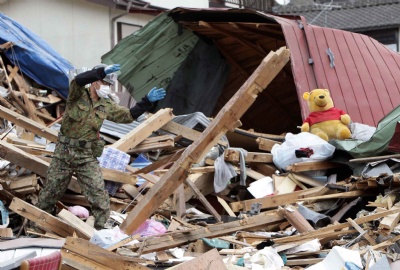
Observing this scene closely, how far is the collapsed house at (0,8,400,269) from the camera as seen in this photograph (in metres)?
7.45

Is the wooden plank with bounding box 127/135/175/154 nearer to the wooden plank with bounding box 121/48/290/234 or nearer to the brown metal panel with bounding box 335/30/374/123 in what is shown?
the wooden plank with bounding box 121/48/290/234

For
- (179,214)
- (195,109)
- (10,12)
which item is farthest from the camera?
(10,12)

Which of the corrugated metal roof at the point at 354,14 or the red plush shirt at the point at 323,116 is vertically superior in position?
the corrugated metal roof at the point at 354,14

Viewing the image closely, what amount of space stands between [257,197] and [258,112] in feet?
19.5

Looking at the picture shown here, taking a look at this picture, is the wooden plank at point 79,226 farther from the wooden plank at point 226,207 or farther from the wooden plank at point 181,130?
the wooden plank at point 181,130

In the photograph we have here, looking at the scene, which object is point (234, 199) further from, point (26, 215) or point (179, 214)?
point (26, 215)

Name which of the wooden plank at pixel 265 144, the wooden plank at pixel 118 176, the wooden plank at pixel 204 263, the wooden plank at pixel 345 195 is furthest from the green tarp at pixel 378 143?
the wooden plank at pixel 204 263

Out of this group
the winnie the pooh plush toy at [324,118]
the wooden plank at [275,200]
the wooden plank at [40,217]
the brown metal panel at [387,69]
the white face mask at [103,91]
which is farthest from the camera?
the brown metal panel at [387,69]

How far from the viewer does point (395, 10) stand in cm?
2773

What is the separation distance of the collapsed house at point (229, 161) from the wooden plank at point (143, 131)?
0.02 m

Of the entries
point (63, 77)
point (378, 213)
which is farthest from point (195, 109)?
point (378, 213)

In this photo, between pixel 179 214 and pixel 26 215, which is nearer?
pixel 26 215

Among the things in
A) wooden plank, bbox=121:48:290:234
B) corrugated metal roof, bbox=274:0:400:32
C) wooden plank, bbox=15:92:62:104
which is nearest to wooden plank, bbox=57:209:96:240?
wooden plank, bbox=121:48:290:234

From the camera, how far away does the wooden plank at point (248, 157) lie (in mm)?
10391
